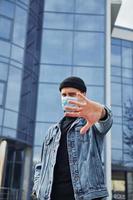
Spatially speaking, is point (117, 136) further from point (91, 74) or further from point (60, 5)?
point (60, 5)

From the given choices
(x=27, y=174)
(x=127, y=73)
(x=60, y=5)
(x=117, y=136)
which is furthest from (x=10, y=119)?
(x=127, y=73)

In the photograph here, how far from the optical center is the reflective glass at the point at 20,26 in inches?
671

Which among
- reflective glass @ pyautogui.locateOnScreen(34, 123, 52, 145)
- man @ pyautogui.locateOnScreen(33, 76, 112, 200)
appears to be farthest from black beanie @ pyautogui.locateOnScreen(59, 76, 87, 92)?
reflective glass @ pyautogui.locateOnScreen(34, 123, 52, 145)

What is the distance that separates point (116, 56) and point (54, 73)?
33.0 ft

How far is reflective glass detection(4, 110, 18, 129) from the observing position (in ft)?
50.8

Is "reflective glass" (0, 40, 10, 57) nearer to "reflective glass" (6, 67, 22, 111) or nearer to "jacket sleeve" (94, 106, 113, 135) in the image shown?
"reflective glass" (6, 67, 22, 111)

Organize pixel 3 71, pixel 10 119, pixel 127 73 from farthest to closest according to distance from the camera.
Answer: pixel 127 73, pixel 3 71, pixel 10 119

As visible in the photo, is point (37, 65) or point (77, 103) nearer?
point (77, 103)

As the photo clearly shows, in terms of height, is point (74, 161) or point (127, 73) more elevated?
point (127, 73)

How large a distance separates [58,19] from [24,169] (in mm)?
7981

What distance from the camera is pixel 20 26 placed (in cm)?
1731

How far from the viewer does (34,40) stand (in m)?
18.3

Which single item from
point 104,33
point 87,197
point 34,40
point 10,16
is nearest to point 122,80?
point 104,33

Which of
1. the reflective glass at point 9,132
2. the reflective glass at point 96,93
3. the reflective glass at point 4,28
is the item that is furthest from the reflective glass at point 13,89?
the reflective glass at point 96,93
